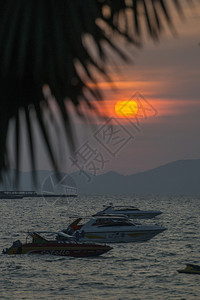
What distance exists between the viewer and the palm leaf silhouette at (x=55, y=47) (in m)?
2.55

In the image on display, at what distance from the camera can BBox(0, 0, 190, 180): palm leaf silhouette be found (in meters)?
2.55

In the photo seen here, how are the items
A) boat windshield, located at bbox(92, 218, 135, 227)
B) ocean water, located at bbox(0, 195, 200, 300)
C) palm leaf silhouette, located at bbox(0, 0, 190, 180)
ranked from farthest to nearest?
boat windshield, located at bbox(92, 218, 135, 227), ocean water, located at bbox(0, 195, 200, 300), palm leaf silhouette, located at bbox(0, 0, 190, 180)

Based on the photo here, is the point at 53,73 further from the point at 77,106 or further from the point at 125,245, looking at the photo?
the point at 125,245

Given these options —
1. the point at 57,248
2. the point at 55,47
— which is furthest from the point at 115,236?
the point at 55,47

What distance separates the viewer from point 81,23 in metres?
2.62

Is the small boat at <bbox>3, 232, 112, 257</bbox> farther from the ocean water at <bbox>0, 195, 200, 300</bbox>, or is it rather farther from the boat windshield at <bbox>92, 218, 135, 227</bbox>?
the boat windshield at <bbox>92, 218, 135, 227</bbox>

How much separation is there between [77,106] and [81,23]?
36 cm

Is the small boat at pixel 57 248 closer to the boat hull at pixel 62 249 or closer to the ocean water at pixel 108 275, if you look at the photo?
the boat hull at pixel 62 249

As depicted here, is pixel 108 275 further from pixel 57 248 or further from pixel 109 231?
pixel 109 231

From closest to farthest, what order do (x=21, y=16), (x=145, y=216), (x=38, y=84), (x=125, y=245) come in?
1. (x=21, y=16)
2. (x=38, y=84)
3. (x=125, y=245)
4. (x=145, y=216)

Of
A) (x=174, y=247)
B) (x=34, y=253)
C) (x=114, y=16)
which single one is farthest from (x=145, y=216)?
(x=114, y=16)

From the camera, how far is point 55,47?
2.58m

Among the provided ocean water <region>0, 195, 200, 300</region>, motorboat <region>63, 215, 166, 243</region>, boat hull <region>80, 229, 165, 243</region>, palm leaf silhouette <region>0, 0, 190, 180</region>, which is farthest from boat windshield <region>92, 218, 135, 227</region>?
palm leaf silhouette <region>0, 0, 190, 180</region>

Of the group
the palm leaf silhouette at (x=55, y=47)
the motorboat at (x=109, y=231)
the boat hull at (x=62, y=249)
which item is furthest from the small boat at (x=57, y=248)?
the palm leaf silhouette at (x=55, y=47)
